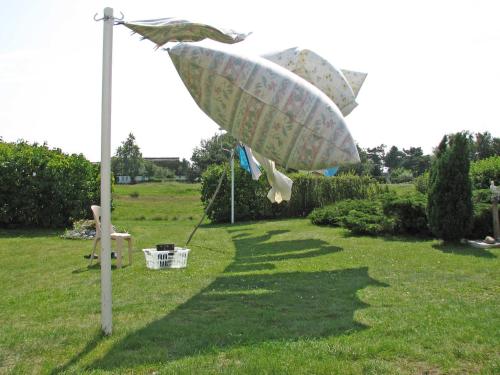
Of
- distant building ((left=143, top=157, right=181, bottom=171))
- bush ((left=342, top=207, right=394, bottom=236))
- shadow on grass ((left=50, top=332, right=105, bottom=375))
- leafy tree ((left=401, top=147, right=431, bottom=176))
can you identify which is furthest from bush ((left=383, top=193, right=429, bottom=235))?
distant building ((left=143, top=157, right=181, bottom=171))

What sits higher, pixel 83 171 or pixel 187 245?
pixel 83 171

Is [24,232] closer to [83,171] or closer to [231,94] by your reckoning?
[83,171]

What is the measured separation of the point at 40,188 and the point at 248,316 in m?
13.5

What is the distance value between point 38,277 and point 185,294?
3.28 meters

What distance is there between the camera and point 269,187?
21047 mm

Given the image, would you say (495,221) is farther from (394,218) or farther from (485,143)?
(485,143)

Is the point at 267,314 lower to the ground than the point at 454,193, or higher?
lower

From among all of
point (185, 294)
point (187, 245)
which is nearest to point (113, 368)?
point (185, 294)

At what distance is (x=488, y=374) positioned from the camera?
Result: 3871 mm

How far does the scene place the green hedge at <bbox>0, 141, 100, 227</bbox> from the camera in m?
17.0

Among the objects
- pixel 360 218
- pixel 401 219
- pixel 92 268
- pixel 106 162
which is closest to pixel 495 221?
pixel 401 219

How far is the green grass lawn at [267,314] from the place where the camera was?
4.22 meters

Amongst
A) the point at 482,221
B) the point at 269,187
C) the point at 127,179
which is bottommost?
the point at 482,221

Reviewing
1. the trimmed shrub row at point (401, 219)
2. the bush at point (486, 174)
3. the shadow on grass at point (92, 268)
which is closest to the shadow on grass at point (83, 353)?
the shadow on grass at point (92, 268)
